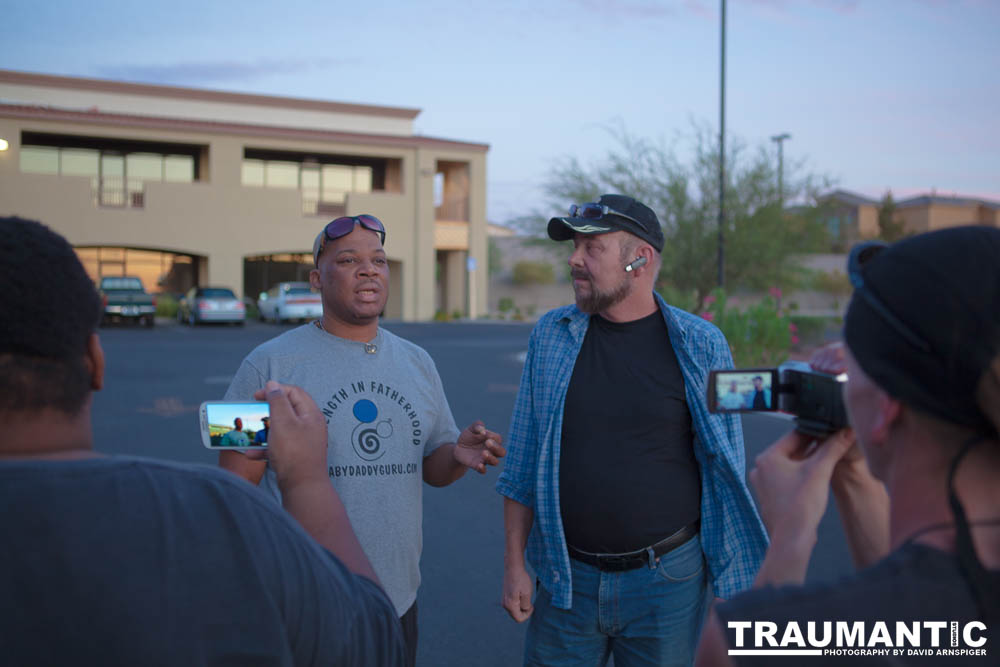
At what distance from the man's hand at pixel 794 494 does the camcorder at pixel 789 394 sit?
3 centimetres

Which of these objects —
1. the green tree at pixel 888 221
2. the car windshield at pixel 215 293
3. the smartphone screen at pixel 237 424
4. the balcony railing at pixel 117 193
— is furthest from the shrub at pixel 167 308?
the green tree at pixel 888 221

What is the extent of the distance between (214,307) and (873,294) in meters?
34.0

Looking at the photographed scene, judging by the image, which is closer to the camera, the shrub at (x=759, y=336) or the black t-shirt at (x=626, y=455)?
the black t-shirt at (x=626, y=455)

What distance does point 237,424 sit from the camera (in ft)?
5.90

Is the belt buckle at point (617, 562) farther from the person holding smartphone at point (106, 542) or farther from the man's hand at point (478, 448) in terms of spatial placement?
the person holding smartphone at point (106, 542)

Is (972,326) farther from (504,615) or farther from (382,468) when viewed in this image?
(504,615)

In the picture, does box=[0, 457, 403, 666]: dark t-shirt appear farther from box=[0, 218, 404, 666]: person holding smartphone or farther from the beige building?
the beige building

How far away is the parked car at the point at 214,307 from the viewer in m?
33.2

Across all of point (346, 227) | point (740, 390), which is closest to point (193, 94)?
point (346, 227)

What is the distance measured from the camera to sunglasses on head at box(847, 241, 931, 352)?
1.16 metres

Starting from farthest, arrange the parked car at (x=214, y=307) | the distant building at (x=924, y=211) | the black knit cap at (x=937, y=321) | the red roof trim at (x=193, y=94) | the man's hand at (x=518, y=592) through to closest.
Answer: the distant building at (x=924, y=211) < the red roof trim at (x=193, y=94) < the parked car at (x=214, y=307) < the man's hand at (x=518, y=592) < the black knit cap at (x=937, y=321)

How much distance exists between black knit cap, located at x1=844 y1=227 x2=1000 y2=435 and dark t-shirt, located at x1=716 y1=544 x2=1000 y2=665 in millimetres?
204

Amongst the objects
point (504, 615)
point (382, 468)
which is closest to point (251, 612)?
point (382, 468)

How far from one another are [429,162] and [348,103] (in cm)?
769
